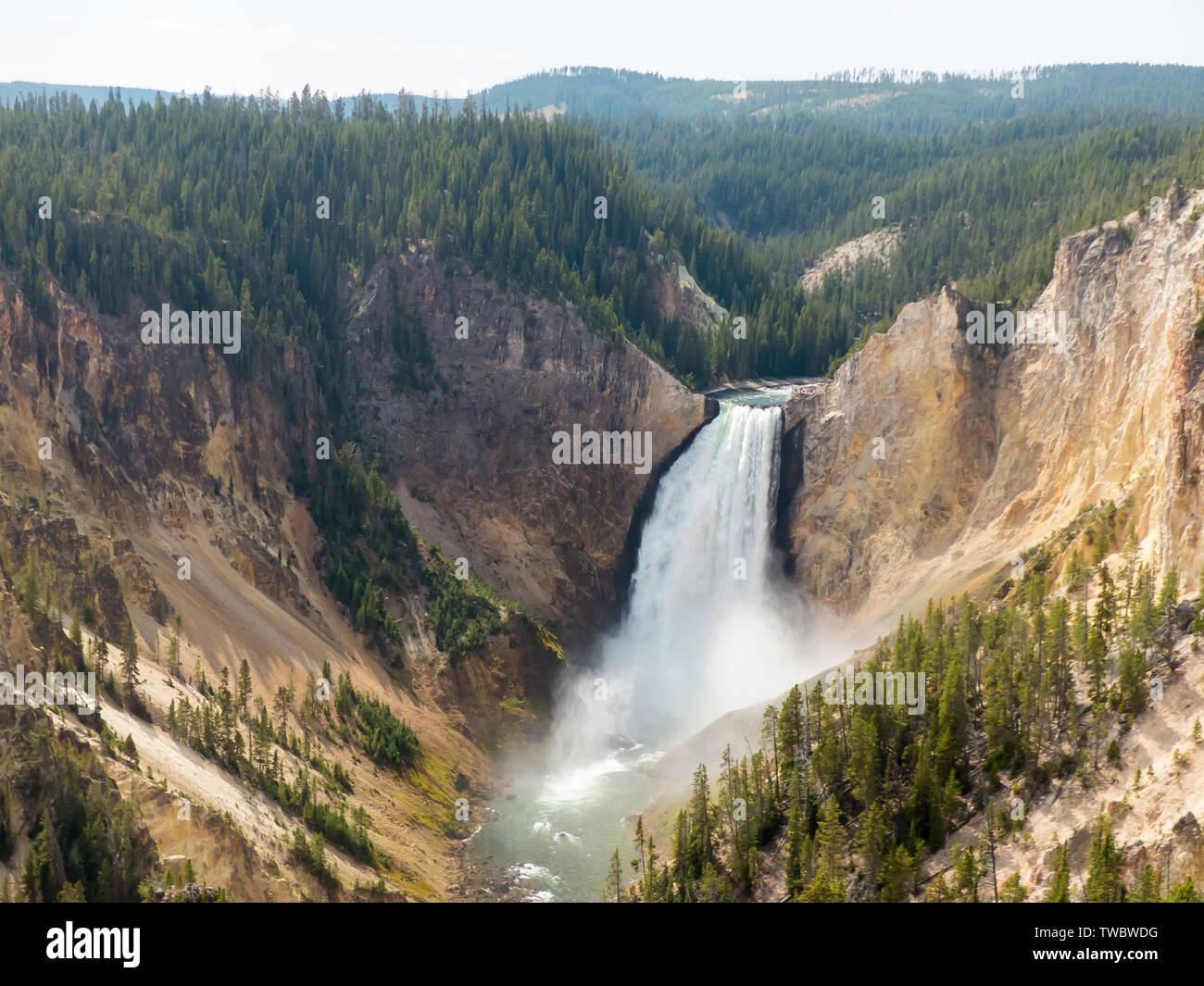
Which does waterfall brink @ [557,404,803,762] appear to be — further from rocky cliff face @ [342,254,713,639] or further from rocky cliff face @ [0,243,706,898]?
rocky cliff face @ [0,243,706,898]

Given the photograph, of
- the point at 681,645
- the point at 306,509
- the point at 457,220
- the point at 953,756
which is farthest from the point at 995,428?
the point at 457,220

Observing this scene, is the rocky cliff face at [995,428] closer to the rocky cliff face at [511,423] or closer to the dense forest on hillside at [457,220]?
the dense forest on hillside at [457,220]

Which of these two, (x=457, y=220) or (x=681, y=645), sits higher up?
(x=457, y=220)

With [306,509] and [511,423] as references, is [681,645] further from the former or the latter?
[306,509]

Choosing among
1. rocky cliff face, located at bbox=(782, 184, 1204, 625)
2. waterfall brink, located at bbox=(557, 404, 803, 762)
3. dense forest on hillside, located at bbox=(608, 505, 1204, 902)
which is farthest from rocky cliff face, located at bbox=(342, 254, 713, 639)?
dense forest on hillside, located at bbox=(608, 505, 1204, 902)

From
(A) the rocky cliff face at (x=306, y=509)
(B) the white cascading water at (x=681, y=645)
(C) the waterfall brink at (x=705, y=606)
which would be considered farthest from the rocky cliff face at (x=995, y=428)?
(A) the rocky cliff face at (x=306, y=509)

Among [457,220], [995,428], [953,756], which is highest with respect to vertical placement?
[457,220]
